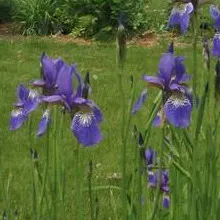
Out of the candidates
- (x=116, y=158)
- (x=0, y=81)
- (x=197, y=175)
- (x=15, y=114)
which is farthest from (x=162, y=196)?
(x=0, y=81)

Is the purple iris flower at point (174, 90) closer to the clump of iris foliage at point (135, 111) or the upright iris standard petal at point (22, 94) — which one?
the clump of iris foliage at point (135, 111)

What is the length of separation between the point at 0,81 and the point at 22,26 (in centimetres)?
287

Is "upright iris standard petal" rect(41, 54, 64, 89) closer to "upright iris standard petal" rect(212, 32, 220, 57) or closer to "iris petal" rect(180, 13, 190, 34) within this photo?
"iris petal" rect(180, 13, 190, 34)

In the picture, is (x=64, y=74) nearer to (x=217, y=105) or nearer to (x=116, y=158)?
(x=217, y=105)

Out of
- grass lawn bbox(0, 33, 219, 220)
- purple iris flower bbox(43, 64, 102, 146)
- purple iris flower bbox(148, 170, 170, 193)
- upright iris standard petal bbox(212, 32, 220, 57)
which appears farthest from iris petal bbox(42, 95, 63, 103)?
purple iris flower bbox(148, 170, 170, 193)

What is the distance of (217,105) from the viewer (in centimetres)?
213

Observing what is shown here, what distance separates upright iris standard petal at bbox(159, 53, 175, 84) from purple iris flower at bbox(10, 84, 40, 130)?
0.37m

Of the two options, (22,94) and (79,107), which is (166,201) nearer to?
(22,94)

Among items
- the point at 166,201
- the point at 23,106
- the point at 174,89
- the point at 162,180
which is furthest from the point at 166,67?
the point at 166,201

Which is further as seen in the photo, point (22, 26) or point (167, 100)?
point (22, 26)

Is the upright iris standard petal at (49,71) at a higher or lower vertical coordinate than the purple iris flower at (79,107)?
higher

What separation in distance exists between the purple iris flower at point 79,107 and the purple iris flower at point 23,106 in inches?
3.1

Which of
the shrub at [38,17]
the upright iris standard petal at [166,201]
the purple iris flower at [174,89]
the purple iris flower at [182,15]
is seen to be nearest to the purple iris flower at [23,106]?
the purple iris flower at [174,89]

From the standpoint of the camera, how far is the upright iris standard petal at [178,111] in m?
1.95
